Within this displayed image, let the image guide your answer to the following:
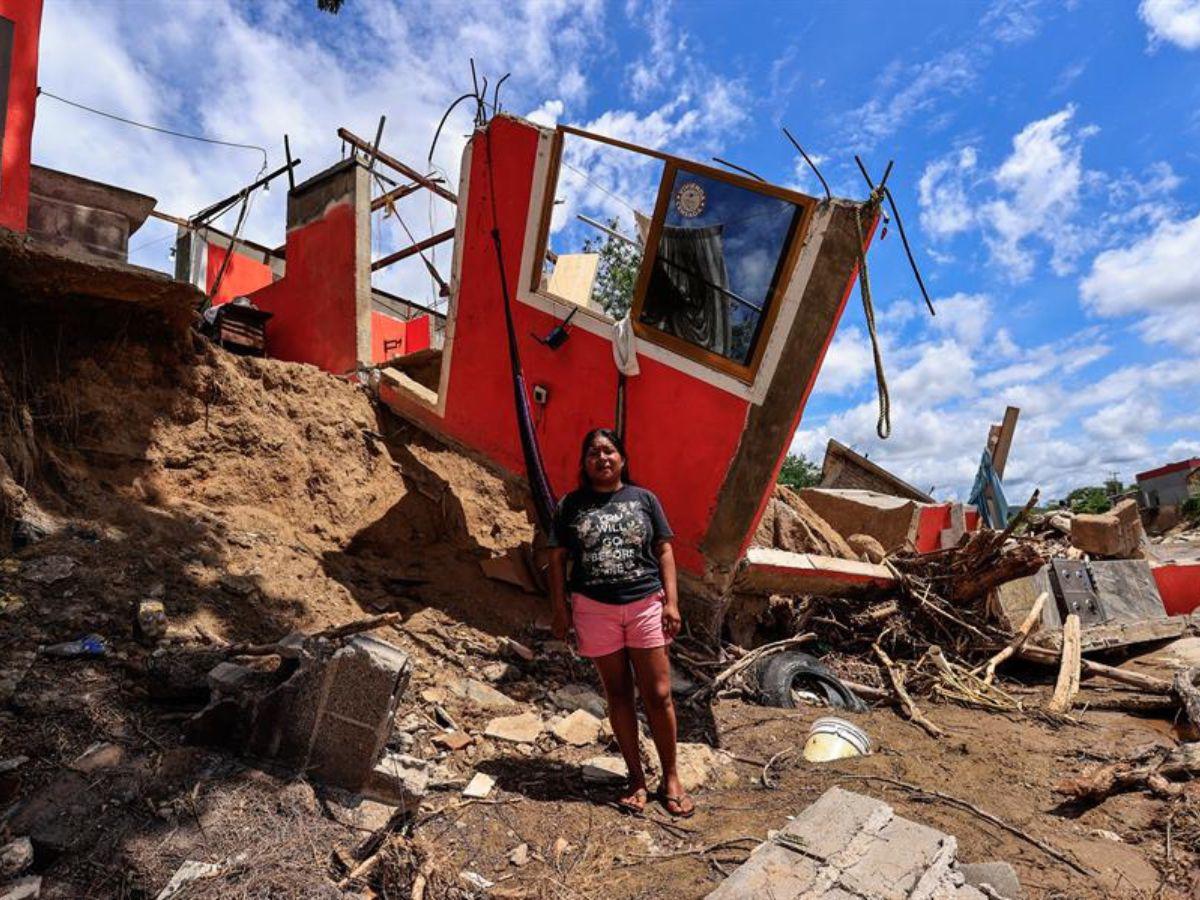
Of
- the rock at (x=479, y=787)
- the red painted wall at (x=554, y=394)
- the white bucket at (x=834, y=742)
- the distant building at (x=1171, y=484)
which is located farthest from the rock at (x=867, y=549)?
the distant building at (x=1171, y=484)

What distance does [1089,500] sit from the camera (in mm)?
26312

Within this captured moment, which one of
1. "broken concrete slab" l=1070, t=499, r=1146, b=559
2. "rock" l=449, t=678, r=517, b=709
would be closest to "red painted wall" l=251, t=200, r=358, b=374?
"rock" l=449, t=678, r=517, b=709

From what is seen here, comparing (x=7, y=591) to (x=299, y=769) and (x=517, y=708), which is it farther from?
(x=517, y=708)

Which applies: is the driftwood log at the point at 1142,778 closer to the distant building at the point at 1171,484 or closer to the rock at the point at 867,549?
the rock at the point at 867,549

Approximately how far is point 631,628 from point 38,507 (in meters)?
3.21

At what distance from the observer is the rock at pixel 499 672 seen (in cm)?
441

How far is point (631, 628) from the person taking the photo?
10.5 ft

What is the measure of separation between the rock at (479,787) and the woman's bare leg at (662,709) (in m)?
0.78

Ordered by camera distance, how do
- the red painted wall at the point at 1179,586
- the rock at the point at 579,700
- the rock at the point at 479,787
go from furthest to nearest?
the red painted wall at the point at 1179,586 < the rock at the point at 579,700 < the rock at the point at 479,787

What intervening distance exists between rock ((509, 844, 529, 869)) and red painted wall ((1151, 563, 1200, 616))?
10.3m

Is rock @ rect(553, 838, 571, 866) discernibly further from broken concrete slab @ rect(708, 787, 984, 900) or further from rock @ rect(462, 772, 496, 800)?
broken concrete slab @ rect(708, 787, 984, 900)

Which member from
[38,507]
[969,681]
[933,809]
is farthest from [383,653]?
[969,681]

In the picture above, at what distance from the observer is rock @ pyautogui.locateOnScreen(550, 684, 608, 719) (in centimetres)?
431

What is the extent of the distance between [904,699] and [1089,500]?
26.4 m
